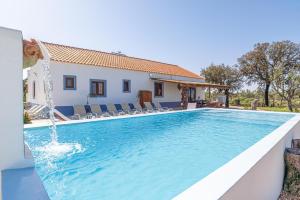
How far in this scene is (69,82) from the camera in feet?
62.4

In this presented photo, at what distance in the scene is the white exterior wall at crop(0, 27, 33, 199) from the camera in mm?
2754

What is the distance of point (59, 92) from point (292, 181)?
16.8m

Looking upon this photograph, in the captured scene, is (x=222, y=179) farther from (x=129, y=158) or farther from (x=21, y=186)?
(x=129, y=158)

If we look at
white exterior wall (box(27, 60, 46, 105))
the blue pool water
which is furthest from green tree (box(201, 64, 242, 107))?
white exterior wall (box(27, 60, 46, 105))

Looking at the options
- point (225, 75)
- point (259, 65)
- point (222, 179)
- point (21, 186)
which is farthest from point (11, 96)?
point (225, 75)

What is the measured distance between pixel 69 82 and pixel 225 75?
3526 centimetres

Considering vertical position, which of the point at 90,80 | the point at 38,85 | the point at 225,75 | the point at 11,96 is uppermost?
the point at 225,75

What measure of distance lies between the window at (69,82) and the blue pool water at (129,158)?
7645mm

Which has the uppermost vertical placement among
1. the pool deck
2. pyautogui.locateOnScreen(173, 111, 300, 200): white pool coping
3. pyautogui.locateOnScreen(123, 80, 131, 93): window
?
pyautogui.locateOnScreen(123, 80, 131, 93): window

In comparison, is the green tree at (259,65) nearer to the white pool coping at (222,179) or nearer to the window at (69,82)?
the window at (69,82)

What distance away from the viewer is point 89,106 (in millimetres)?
19594

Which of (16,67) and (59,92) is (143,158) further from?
(59,92)

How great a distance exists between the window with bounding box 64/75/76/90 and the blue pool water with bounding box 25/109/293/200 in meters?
7.65

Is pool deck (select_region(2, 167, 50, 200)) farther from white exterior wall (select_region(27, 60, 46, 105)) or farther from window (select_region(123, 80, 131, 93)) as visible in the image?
window (select_region(123, 80, 131, 93))
